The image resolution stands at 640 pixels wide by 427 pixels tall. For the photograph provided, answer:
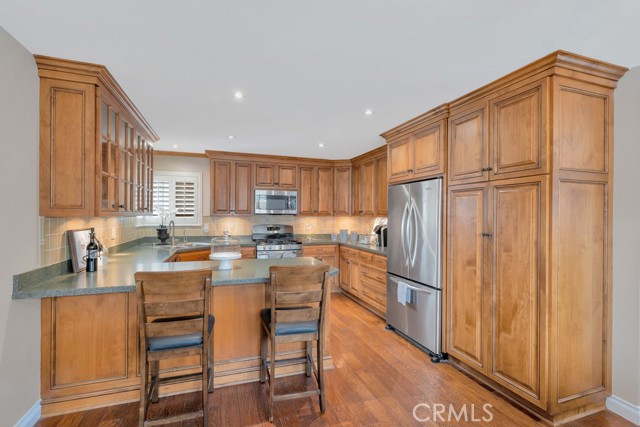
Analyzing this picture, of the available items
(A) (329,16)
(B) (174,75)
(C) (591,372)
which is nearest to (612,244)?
(C) (591,372)

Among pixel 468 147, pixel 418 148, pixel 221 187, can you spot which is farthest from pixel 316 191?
pixel 468 147

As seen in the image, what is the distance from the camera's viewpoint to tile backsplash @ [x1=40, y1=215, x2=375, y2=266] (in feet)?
7.33

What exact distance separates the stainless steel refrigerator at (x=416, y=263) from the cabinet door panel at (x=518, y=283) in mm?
594

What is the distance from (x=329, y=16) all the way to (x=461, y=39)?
79 cm

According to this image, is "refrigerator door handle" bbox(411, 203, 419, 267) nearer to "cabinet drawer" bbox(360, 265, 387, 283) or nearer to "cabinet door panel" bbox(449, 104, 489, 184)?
"cabinet door panel" bbox(449, 104, 489, 184)

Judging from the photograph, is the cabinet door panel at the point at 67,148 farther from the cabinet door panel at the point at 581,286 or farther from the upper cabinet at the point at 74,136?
the cabinet door panel at the point at 581,286

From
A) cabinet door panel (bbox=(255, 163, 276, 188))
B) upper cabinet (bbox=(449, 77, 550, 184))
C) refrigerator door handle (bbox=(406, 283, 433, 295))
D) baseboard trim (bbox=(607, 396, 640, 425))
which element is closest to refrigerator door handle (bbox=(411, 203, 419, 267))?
refrigerator door handle (bbox=(406, 283, 433, 295))

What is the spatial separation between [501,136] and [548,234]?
808mm

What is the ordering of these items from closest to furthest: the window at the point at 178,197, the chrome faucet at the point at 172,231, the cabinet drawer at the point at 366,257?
the cabinet drawer at the point at 366,257, the chrome faucet at the point at 172,231, the window at the point at 178,197

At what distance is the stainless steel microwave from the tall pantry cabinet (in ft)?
11.3

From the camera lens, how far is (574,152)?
6.76ft

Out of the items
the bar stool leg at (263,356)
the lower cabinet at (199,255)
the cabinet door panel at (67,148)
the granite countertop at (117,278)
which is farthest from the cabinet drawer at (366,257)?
the cabinet door panel at (67,148)

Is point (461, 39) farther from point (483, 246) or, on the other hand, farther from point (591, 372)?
point (591, 372)

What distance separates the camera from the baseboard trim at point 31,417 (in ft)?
6.15
